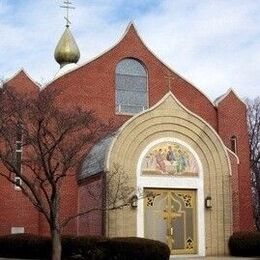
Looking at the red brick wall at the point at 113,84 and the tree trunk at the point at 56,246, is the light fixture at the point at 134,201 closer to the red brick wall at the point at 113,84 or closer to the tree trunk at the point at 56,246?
the tree trunk at the point at 56,246

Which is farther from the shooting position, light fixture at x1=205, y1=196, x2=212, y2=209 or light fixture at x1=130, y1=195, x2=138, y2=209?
light fixture at x1=205, y1=196, x2=212, y2=209

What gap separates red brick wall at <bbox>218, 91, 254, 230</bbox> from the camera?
100ft

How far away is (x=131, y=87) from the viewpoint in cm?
3084

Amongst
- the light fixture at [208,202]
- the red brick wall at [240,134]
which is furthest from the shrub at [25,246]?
the red brick wall at [240,134]

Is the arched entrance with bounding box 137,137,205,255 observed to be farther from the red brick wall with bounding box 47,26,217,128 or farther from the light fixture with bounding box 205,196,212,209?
the red brick wall with bounding box 47,26,217,128

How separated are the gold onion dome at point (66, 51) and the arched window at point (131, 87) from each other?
714 centimetres

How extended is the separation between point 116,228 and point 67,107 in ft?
25.6

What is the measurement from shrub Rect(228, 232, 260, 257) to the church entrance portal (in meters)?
1.70

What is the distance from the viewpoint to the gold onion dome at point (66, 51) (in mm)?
37094

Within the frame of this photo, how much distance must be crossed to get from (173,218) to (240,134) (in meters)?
8.38

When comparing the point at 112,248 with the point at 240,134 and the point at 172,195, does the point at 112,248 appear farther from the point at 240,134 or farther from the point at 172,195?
the point at 240,134

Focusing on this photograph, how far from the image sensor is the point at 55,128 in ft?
68.9

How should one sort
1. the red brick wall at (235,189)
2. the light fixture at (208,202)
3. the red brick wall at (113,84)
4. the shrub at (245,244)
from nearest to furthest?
the shrub at (245,244), the light fixture at (208,202), the red brick wall at (235,189), the red brick wall at (113,84)

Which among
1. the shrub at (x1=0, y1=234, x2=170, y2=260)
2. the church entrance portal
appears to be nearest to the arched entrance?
the church entrance portal
